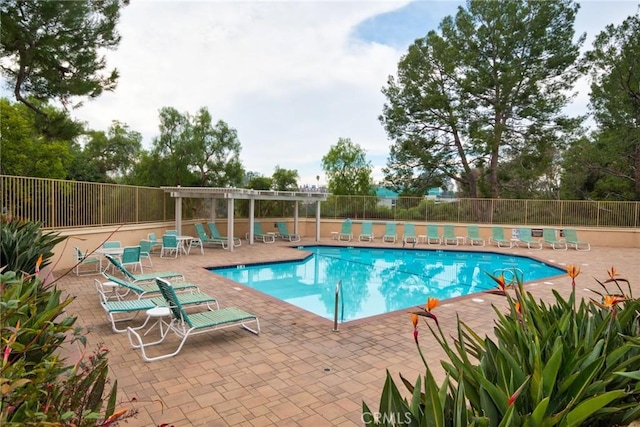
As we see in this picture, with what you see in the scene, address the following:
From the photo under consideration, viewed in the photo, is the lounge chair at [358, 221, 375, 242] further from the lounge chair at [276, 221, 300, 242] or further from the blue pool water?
the lounge chair at [276, 221, 300, 242]

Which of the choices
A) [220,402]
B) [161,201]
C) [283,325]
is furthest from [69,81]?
[220,402]

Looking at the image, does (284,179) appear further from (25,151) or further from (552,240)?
(552,240)

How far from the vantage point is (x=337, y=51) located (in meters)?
13.3

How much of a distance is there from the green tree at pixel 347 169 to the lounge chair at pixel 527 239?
49.0ft

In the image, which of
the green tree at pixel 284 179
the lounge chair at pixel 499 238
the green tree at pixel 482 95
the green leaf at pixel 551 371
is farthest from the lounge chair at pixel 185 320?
the green tree at pixel 284 179

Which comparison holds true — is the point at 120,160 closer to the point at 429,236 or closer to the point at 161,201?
the point at 161,201

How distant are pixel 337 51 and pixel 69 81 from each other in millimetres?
8550

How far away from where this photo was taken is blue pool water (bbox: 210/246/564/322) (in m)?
8.88

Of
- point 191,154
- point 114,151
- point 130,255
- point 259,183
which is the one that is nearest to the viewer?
point 130,255

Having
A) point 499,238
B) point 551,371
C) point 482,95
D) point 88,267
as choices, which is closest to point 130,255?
point 88,267

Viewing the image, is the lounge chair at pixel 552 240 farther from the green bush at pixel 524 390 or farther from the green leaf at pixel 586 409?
the green leaf at pixel 586 409

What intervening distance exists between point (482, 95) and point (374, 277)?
15.1 m

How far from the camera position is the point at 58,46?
338 inches

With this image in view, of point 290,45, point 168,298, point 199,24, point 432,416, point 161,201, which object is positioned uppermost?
point 290,45
